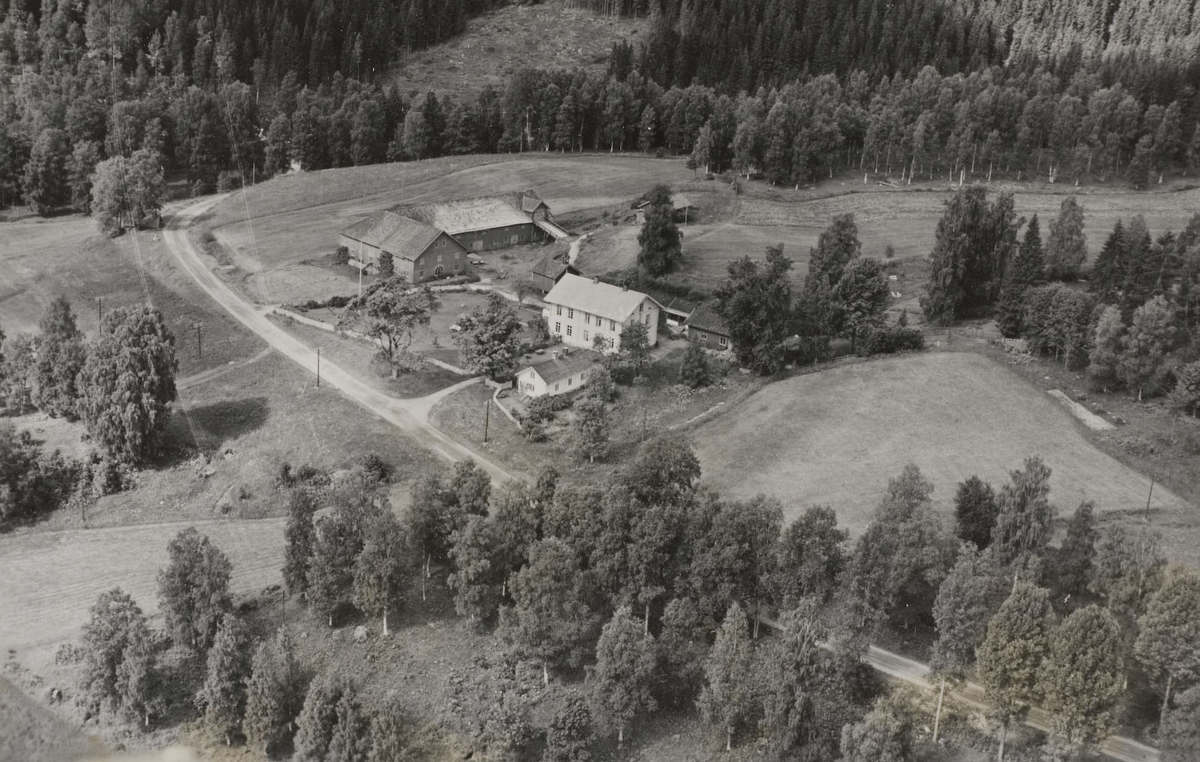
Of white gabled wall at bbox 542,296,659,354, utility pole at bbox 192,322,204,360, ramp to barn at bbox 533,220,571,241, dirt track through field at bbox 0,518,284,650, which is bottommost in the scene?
dirt track through field at bbox 0,518,284,650

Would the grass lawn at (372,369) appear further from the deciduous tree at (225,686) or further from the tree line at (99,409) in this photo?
the deciduous tree at (225,686)

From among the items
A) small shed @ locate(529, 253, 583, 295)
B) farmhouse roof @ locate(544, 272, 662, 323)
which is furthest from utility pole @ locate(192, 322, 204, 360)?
small shed @ locate(529, 253, 583, 295)

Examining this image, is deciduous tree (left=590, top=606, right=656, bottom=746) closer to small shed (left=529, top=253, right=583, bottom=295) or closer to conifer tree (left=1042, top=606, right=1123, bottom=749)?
conifer tree (left=1042, top=606, right=1123, bottom=749)

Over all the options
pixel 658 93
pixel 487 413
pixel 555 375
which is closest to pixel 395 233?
pixel 555 375

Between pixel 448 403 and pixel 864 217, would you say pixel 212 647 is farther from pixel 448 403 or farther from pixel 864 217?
pixel 864 217

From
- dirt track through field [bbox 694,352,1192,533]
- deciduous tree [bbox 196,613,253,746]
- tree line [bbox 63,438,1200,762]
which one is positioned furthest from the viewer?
dirt track through field [bbox 694,352,1192,533]

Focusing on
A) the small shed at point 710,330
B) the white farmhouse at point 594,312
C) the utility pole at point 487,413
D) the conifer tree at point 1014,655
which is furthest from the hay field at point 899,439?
the conifer tree at point 1014,655

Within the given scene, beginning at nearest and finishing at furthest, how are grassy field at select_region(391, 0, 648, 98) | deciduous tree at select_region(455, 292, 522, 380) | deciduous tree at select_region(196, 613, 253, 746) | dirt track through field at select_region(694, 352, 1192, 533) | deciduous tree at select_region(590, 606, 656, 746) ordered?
deciduous tree at select_region(590, 606, 656, 746), deciduous tree at select_region(196, 613, 253, 746), dirt track through field at select_region(694, 352, 1192, 533), deciduous tree at select_region(455, 292, 522, 380), grassy field at select_region(391, 0, 648, 98)
